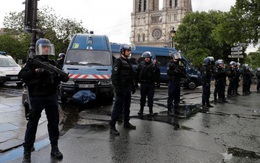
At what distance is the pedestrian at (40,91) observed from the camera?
3.89m

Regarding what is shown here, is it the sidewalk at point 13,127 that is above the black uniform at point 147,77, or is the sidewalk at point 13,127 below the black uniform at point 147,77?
below

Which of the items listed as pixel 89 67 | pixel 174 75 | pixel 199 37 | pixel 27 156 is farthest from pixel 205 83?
pixel 199 37

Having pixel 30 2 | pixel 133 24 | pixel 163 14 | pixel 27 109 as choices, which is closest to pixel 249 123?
pixel 27 109

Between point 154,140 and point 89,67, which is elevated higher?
point 89,67

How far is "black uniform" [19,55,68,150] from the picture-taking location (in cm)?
388

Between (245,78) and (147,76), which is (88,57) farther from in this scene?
(245,78)

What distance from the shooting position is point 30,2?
6738 mm

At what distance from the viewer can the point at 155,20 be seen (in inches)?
4218

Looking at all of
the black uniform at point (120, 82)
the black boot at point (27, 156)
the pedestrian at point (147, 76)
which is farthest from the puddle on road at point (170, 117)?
the black boot at point (27, 156)

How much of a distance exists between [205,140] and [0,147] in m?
3.68

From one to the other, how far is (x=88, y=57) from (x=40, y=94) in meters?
6.05

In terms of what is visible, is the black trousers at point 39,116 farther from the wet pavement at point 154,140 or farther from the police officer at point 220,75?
the police officer at point 220,75

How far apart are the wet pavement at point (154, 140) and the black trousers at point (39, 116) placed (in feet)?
1.05

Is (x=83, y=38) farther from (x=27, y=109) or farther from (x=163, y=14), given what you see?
(x=163, y=14)
